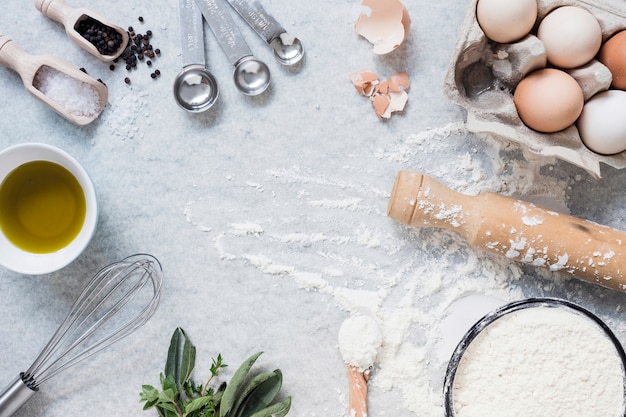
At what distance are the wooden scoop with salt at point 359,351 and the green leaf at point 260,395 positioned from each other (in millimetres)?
142

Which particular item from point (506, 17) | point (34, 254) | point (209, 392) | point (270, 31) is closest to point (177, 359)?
point (209, 392)

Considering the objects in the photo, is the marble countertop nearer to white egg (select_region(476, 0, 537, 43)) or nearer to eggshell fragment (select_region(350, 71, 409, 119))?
eggshell fragment (select_region(350, 71, 409, 119))

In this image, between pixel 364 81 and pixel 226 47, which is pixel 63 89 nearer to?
pixel 226 47

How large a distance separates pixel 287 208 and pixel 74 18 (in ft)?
1.83

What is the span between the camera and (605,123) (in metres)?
1.07

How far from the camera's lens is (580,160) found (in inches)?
43.1

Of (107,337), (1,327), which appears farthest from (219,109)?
(1,327)

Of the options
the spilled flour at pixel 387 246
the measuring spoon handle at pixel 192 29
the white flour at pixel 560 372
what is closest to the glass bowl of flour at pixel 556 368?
the white flour at pixel 560 372

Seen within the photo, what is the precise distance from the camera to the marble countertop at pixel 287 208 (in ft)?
4.19

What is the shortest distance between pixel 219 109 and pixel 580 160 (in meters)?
0.69

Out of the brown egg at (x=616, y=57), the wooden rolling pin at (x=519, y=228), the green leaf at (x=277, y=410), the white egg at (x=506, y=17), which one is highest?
the white egg at (x=506, y=17)

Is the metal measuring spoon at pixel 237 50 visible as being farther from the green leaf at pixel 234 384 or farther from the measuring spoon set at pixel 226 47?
the green leaf at pixel 234 384

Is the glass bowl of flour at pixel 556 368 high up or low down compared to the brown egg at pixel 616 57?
down

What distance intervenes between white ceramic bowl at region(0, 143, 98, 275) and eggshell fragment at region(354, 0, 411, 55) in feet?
1.98
